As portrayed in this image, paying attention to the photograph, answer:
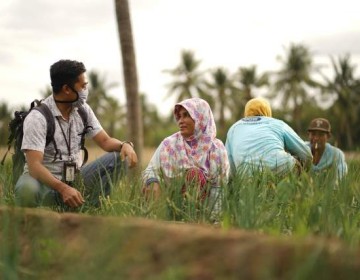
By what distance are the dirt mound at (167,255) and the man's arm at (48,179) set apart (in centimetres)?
175

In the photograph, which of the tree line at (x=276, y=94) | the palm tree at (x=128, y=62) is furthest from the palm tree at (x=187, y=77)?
the palm tree at (x=128, y=62)

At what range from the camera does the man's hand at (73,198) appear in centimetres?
367

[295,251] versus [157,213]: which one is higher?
[295,251]

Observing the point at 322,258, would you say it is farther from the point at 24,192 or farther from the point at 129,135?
the point at 129,135

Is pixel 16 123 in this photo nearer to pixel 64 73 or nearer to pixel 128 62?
pixel 64 73

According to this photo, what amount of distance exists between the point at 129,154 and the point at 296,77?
1690 inches

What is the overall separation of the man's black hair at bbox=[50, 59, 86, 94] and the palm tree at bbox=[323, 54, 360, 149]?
114 ft

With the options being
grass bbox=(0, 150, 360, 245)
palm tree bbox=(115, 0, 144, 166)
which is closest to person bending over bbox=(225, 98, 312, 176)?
grass bbox=(0, 150, 360, 245)

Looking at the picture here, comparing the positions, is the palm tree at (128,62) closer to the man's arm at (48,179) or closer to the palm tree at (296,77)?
the man's arm at (48,179)

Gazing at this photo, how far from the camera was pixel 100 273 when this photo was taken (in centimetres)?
138

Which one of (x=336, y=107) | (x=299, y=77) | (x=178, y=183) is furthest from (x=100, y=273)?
(x=299, y=77)

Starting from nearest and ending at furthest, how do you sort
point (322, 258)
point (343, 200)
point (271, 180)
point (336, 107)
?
point (322, 258) → point (343, 200) → point (271, 180) → point (336, 107)

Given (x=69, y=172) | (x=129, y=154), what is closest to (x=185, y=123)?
(x=129, y=154)

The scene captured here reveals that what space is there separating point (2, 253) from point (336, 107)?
1609 inches
